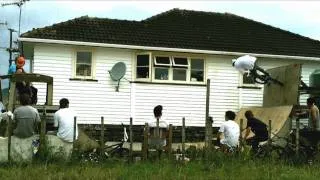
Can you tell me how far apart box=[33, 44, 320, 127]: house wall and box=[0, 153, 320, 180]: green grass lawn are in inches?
412

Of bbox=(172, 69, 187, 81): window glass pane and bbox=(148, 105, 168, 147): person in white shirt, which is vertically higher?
bbox=(172, 69, 187, 81): window glass pane

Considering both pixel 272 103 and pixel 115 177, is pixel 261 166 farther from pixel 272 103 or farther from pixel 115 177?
pixel 272 103

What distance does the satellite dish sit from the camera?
23672mm

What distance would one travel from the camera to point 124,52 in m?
24.5

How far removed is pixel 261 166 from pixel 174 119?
11.7m

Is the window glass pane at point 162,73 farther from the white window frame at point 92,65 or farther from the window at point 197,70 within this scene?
the white window frame at point 92,65

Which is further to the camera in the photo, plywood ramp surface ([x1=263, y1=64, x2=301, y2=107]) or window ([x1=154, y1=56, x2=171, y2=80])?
window ([x1=154, y1=56, x2=171, y2=80])

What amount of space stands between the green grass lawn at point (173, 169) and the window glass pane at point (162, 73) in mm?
11079

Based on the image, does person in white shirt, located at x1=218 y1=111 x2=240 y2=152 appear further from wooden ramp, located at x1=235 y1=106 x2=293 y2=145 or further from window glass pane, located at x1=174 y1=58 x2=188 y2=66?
window glass pane, located at x1=174 y1=58 x2=188 y2=66

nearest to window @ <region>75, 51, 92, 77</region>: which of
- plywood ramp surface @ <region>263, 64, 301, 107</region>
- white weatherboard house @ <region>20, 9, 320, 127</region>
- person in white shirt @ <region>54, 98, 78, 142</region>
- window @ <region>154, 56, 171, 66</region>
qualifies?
white weatherboard house @ <region>20, 9, 320, 127</region>

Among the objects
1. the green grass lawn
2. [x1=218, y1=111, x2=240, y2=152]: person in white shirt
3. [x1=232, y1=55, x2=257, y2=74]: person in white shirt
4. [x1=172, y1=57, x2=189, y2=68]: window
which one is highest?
[x1=172, y1=57, x2=189, y2=68]: window

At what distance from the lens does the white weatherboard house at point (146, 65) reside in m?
23.5

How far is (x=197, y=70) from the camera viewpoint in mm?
25266

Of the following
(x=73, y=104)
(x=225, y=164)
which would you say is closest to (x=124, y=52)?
(x=73, y=104)
